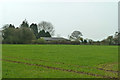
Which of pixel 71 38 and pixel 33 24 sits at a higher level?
pixel 33 24

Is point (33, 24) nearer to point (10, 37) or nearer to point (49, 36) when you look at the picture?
point (49, 36)

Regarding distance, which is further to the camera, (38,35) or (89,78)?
(38,35)

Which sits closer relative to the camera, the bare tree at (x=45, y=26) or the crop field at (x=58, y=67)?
the crop field at (x=58, y=67)

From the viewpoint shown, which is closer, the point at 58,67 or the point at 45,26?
the point at 58,67

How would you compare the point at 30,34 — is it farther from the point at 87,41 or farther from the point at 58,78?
the point at 58,78

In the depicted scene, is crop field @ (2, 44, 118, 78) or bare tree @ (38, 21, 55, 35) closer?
crop field @ (2, 44, 118, 78)

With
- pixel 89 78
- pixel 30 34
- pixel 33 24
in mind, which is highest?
pixel 33 24

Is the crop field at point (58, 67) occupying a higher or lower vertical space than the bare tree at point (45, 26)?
lower

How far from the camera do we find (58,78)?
8.06 m

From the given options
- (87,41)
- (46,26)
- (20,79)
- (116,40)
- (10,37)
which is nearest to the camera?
(20,79)

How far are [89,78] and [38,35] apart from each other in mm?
101425

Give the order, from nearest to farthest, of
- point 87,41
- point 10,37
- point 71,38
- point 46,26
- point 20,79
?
point 20,79
point 10,37
point 87,41
point 46,26
point 71,38

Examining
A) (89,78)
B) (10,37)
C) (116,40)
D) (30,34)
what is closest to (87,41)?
(116,40)

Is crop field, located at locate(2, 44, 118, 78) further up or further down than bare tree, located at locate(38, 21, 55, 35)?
further down
